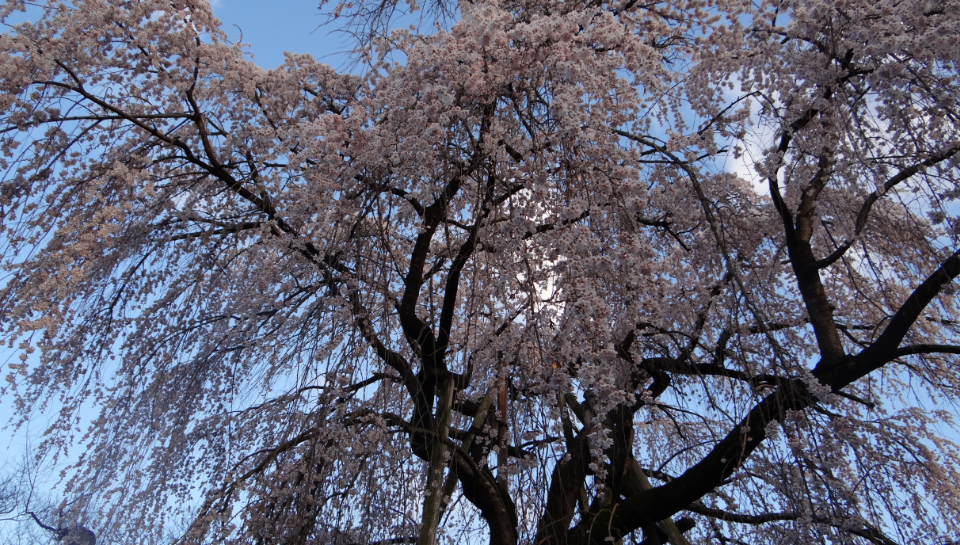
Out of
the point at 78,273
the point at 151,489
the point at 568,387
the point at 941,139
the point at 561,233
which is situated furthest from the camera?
the point at 151,489

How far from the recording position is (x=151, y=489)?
389 cm

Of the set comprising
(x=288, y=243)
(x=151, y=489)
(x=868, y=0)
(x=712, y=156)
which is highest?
(x=868, y=0)

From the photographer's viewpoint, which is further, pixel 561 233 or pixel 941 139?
pixel 941 139

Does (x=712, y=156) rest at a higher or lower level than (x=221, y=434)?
higher

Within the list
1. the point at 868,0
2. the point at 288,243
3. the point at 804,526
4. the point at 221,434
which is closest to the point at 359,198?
the point at 288,243

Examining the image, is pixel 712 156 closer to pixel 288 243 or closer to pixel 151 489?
pixel 288 243

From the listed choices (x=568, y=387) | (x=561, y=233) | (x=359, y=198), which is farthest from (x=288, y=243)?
(x=568, y=387)

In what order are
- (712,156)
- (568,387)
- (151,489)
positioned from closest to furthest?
(568,387) < (712,156) < (151,489)

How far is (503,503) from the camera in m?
4.09

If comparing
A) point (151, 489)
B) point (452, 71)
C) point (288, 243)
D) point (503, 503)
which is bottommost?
point (151, 489)

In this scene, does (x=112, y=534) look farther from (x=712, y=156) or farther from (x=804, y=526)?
(x=712, y=156)

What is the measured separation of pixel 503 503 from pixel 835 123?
3098mm

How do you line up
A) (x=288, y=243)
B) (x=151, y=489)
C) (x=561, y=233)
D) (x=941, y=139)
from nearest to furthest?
(x=561, y=233)
(x=941, y=139)
(x=288, y=243)
(x=151, y=489)

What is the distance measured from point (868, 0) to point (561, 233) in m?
2.17
